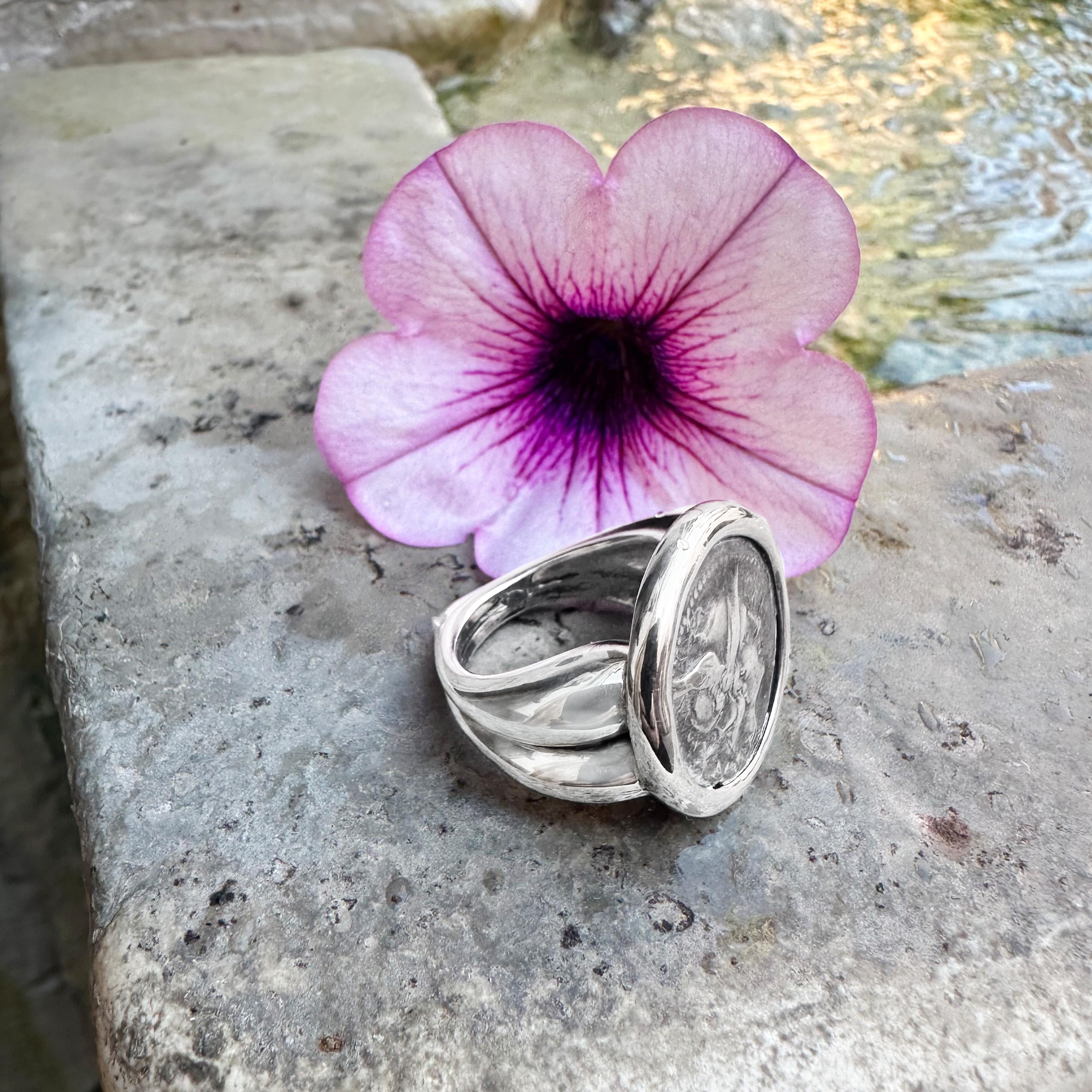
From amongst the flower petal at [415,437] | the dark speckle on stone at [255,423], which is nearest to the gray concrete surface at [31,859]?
the dark speckle on stone at [255,423]

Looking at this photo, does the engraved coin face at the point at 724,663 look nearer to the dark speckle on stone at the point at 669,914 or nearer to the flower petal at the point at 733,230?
the dark speckle on stone at the point at 669,914

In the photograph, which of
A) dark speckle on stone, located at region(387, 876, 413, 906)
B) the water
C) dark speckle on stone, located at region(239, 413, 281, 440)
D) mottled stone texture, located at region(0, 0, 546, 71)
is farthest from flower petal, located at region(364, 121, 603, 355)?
mottled stone texture, located at region(0, 0, 546, 71)

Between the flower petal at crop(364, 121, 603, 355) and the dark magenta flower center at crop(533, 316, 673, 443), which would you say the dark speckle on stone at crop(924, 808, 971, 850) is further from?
the flower petal at crop(364, 121, 603, 355)

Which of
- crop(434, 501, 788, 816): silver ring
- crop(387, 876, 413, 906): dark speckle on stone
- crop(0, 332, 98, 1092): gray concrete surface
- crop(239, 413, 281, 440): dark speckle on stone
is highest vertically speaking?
crop(434, 501, 788, 816): silver ring

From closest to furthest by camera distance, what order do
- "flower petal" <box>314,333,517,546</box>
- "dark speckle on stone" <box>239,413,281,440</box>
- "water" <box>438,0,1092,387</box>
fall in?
1. "flower petal" <box>314,333,517,546</box>
2. "dark speckle on stone" <box>239,413,281,440</box>
3. "water" <box>438,0,1092,387</box>

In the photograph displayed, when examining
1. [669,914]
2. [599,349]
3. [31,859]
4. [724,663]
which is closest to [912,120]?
[599,349]

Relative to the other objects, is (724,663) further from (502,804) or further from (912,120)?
(912,120)
